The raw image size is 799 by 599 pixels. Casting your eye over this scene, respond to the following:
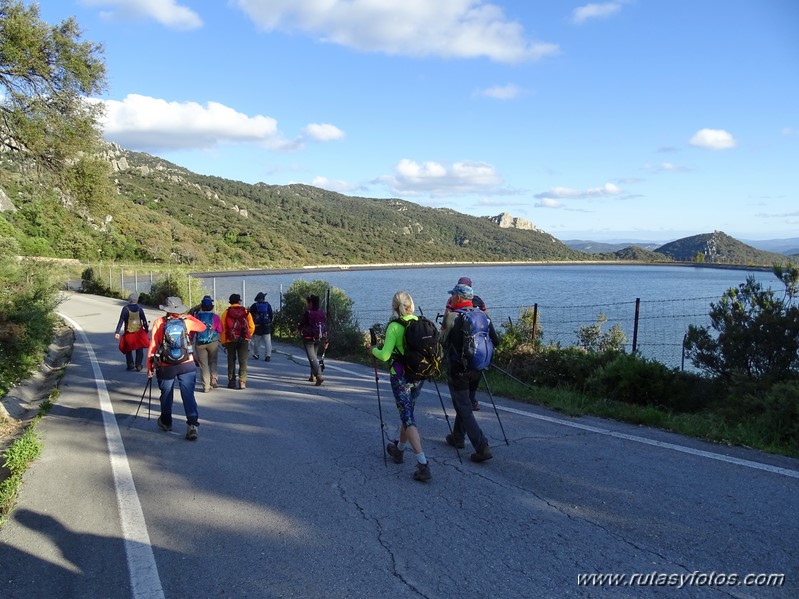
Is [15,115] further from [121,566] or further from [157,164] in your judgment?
[157,164]

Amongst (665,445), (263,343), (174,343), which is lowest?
→ (263,343)

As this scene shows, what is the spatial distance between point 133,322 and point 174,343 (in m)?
5.99

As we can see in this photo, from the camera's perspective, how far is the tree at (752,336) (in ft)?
25.4

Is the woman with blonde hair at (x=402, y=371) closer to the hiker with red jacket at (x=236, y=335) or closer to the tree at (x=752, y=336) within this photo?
the hiker with red jacket at (x=236, y=335)

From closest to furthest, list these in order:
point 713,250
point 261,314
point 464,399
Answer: point 464,399
point 261,314
point 713,250

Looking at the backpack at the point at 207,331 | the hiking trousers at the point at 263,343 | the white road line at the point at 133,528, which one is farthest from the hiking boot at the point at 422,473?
the hiking trousers at the point at 263,343

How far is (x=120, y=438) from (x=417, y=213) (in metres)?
152

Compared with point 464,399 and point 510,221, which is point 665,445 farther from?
point 510,221

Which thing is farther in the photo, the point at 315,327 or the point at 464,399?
the point at 315,327

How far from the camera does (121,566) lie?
3.79 metres

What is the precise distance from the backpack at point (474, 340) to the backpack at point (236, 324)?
551 centimetres

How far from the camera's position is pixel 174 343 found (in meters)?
6.77

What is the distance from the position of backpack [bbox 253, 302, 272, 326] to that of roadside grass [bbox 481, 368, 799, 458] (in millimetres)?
6269

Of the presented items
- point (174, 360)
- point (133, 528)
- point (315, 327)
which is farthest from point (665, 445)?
point (315, 327)
